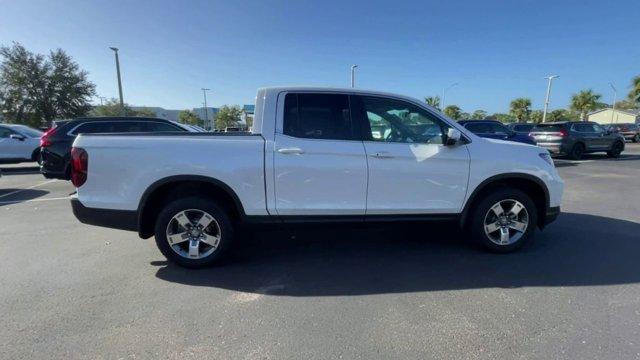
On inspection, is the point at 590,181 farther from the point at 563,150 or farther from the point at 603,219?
the point at 563,150

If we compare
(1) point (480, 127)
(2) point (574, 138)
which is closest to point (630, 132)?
(2) point (574, 138)

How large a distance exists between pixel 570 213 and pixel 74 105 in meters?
38.5

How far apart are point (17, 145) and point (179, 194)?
41.3 ft

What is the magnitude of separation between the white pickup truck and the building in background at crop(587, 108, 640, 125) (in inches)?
2907

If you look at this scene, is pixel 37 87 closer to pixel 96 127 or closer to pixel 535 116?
pixel 96 127

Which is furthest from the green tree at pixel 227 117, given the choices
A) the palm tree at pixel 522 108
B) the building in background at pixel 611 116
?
the building in background at pixel 611 116

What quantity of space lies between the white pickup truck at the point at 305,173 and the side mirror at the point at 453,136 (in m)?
0.02

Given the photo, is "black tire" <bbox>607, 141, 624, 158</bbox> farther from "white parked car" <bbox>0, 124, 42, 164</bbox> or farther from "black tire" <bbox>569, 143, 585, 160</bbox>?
"white parked car" <bbox>0, 124, 42, 164</bbox>

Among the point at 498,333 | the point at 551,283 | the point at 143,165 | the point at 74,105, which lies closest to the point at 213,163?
the point at 143,165

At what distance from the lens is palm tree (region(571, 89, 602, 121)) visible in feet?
202

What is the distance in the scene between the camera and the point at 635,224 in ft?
17.3

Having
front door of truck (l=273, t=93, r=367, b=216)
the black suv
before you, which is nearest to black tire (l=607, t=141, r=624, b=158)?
front door of truck (l=273, t=93, r=367, b=216)

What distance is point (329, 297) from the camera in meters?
3.14

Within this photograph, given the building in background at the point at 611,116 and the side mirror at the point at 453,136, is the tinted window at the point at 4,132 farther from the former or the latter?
the building in background at the point at 611,116
